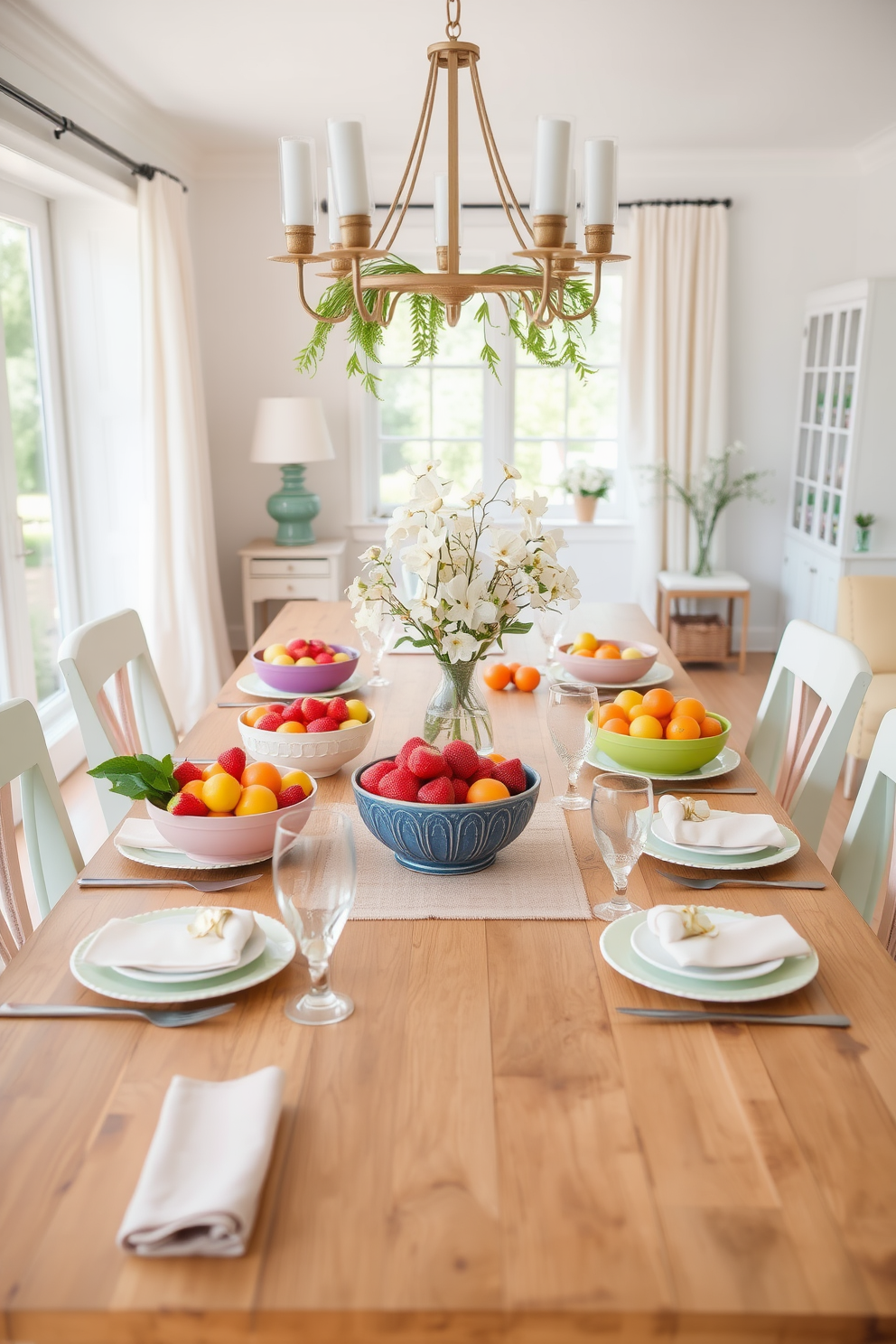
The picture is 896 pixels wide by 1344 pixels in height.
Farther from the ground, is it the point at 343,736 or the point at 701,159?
the point at 701,159

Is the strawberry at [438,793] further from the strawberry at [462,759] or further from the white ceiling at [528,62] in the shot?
the white ceiling at [528,62]

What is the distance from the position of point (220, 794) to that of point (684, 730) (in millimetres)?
803

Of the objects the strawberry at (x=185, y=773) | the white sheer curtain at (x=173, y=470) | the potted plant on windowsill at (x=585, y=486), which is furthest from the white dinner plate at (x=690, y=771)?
the potted plant on windowsill at (x=585, y=486)

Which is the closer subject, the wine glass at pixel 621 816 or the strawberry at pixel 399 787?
the wine glass at pixel 621 816

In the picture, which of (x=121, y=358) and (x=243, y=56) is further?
(x=121, y=358)

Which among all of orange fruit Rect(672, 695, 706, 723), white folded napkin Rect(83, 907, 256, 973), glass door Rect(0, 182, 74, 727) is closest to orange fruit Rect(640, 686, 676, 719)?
orange fruit Rect(672, 695, 706, 723)

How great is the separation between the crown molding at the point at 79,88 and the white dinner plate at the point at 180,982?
9.92 ft

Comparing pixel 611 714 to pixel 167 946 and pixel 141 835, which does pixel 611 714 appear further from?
pixel 167 946

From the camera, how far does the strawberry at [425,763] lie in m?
1.48

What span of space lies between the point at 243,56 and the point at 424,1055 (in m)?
3.73

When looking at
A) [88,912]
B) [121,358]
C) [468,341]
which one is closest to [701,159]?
[468,341]

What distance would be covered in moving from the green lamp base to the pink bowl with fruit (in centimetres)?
404

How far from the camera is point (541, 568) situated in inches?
68.6

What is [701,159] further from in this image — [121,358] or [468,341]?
[121,358]
